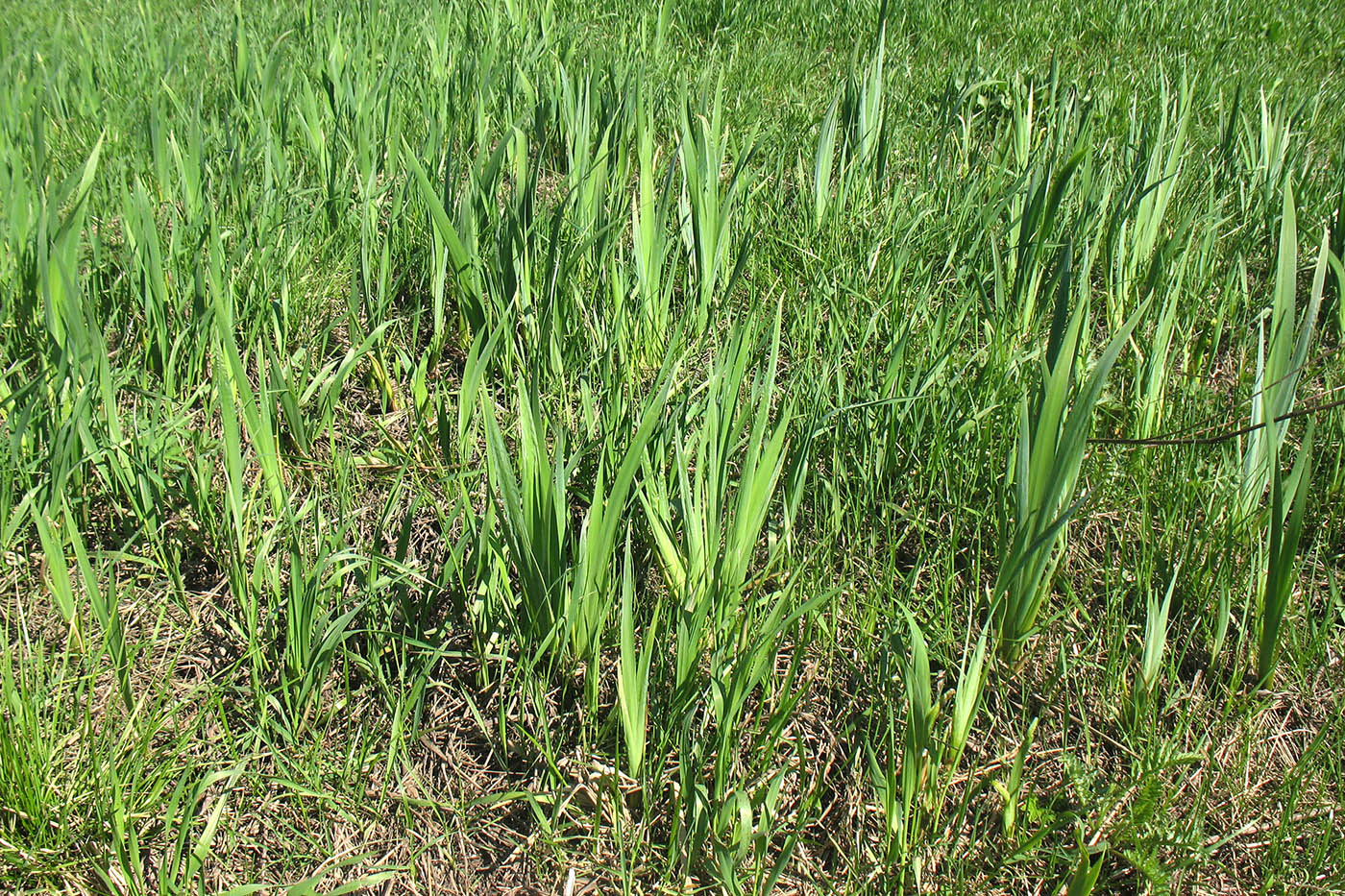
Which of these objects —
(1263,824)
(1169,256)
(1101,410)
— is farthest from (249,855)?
(1169,256)

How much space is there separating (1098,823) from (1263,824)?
228mm

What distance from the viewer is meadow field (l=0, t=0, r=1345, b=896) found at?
115 centimetres

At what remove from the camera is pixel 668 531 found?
1344 mm

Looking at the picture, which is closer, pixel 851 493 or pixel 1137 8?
pixel 851 493

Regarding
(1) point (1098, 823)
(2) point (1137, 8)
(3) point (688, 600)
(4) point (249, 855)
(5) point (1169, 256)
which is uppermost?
(2) point (1137, 8)

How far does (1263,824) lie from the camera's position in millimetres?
1158

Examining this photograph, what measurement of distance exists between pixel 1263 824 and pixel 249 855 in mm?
1206

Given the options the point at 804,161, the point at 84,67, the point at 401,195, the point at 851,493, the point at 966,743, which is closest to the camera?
the point at 966,743

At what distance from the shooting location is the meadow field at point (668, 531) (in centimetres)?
115

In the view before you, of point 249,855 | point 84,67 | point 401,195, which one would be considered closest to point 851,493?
point 249,855

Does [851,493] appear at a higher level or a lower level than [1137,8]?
lower

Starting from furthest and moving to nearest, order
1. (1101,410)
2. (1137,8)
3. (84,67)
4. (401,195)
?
(1137,8), (84,67), (401,195), (1101,410)

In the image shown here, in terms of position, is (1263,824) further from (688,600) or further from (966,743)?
(688,600)

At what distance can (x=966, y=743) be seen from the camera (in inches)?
49.4
